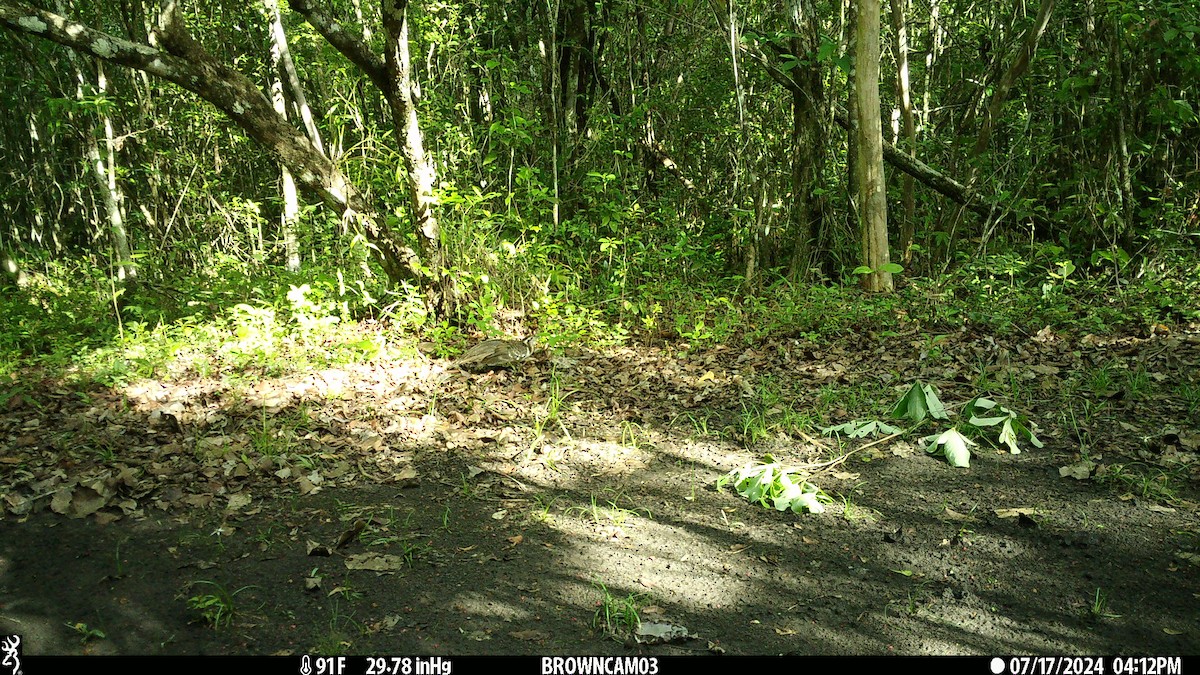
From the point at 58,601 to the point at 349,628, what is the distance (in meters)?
1.14

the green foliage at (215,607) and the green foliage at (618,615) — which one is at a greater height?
the green foliage at (215,607)

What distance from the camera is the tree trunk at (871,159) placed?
6762mm

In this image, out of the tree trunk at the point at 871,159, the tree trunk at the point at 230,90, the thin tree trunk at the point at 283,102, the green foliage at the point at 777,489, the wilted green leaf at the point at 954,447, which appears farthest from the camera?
the thin tree trunk at the point at 283,102

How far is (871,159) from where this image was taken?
23.1ft

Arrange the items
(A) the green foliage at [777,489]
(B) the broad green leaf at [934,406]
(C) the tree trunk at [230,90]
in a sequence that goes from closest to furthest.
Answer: (A) the green foliage at [777,489]
(B) the broad green leaf at [934,406]
(C) the tree trunk at [230,90]

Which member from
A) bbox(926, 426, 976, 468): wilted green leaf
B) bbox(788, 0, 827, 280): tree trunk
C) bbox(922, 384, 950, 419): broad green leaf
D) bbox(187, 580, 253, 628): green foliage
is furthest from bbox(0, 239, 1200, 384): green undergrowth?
bbox(187, 580, 253, 628): green foliage

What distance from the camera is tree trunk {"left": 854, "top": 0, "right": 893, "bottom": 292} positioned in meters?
6.76

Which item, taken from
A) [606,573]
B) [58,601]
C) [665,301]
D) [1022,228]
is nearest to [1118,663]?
[606,573]

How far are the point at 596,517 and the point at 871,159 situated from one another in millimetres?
4821

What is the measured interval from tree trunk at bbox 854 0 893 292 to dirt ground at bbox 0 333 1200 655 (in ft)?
5.38

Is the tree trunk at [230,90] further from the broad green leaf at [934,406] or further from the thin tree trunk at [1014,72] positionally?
the thin tree trunk at [1014,72]

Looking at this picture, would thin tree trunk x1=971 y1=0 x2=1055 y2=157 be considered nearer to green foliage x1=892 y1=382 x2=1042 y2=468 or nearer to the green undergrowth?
the green undergrowth

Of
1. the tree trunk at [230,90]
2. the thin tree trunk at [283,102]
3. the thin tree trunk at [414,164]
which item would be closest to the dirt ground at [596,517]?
the thin tree trunk at [414,164]

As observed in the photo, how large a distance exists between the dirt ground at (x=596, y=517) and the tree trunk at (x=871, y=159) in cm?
164
